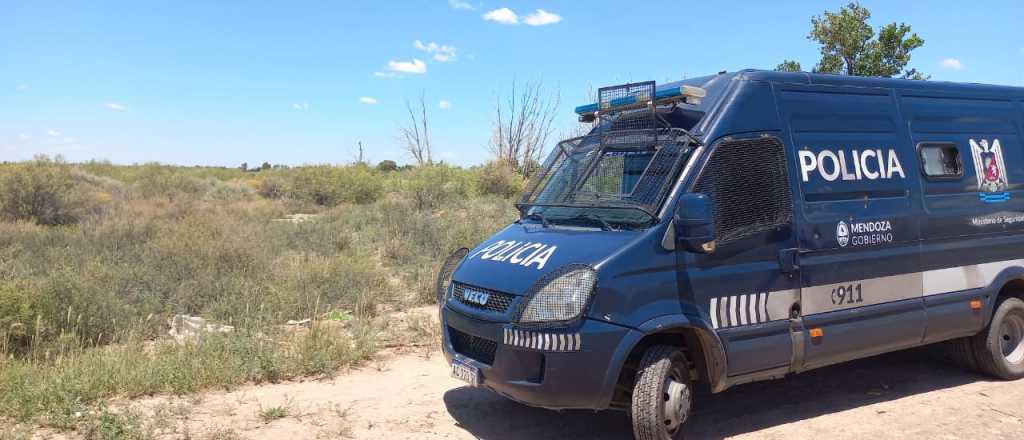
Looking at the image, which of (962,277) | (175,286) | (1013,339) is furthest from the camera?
(175,286)

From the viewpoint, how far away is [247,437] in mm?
5059

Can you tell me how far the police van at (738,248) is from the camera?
4.44 meters

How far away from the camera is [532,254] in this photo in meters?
4.77

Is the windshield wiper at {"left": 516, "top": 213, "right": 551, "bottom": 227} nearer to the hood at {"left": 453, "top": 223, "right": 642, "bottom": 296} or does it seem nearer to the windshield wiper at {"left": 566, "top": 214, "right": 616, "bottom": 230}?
the hood at {"left": 453, "top": 223, "right": 642, "bottom": 296}

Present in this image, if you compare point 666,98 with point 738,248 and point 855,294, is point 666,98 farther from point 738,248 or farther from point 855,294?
point 855,294

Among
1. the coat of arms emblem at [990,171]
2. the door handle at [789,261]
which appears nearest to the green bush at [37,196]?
the door handle at [789,261]

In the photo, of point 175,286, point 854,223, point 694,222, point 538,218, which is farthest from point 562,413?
point 175,286

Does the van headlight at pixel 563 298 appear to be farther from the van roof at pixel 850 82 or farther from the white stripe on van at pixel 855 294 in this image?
the van roof at pixel 850 82

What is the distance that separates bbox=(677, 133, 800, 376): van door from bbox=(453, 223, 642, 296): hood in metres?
0.56

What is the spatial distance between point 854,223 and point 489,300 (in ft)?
9.49

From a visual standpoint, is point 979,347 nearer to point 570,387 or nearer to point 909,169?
point 909,169

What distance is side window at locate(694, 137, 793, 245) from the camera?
4887 millimetres

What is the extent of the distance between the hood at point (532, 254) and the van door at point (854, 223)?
5.30 feet

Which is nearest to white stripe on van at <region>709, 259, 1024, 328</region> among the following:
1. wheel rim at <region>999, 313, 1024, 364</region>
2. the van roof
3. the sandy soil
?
wheel rim at <region>999, 313, 1024, 364</region>
